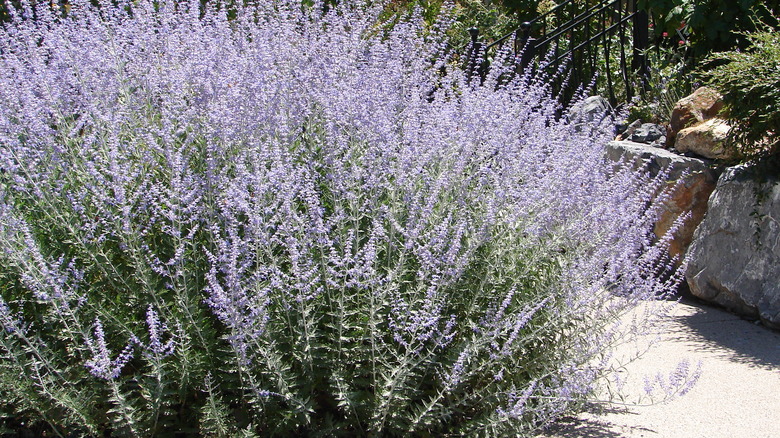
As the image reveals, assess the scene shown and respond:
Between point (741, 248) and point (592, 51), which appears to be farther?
point (592, 51)

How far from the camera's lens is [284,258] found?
3.09 meters

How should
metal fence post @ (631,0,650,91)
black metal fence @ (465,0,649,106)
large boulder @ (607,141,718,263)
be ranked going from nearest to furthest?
large boulder @ (607,141,718,263), black metal fence @ (465,0,649,106), metal fence post @ (631,0,650,91)

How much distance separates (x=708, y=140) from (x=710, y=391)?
2.13m

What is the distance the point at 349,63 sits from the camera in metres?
4.07

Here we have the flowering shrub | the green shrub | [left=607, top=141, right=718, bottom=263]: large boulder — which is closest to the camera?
the flowering shrub

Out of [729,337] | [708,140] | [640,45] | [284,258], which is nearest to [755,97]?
[708,140]

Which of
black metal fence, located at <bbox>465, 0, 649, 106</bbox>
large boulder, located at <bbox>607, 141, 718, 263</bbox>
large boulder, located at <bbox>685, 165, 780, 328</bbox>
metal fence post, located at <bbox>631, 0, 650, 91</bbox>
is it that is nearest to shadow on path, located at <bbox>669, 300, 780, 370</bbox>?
large boulder, located at <bbox>685, 165, 780, 328</bbox>

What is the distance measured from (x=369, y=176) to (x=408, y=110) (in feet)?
2.25

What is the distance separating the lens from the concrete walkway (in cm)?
363

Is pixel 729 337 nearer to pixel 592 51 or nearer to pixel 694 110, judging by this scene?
pixel 694 110

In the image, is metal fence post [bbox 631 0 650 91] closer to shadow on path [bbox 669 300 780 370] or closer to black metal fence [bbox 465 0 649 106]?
black metal fence [bbox 465 0 649 106]

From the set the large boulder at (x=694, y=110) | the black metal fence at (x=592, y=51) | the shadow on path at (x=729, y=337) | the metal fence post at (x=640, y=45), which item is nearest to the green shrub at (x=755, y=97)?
the large boulder at (x=694, y=110)

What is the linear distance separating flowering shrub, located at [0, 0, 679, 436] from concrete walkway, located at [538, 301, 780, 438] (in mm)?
379

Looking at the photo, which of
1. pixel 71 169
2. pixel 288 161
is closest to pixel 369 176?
pixel 288 161
